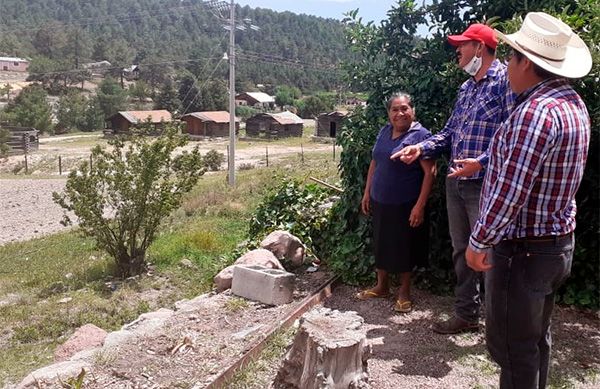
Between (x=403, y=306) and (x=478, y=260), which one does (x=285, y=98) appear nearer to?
(x=403, y=306)

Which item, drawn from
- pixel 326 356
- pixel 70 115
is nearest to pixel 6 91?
pixel 70 115

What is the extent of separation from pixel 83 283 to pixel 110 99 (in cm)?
5850

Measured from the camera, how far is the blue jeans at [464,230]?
12.0ft

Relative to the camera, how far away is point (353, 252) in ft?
17.8

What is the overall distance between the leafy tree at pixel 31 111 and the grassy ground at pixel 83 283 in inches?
1693

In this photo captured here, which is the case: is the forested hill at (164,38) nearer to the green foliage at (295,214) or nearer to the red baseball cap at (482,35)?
the green foliage at (295,214)

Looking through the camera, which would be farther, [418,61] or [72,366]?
[418,61]

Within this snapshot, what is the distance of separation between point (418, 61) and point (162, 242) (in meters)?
6.31

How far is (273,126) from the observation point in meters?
52.8

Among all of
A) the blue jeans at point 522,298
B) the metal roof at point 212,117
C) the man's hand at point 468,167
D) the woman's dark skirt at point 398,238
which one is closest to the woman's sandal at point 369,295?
the woman's dark skirt at point 398,238

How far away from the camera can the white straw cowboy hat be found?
95.4 inches

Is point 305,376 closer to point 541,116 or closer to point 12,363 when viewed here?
A: point 541,116

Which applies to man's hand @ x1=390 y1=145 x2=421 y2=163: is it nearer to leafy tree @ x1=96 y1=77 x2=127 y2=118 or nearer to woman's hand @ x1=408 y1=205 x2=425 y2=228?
woman's hand @ x1=408 y1=205 x2=425 y2=228

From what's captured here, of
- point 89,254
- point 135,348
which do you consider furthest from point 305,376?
point 89,254
